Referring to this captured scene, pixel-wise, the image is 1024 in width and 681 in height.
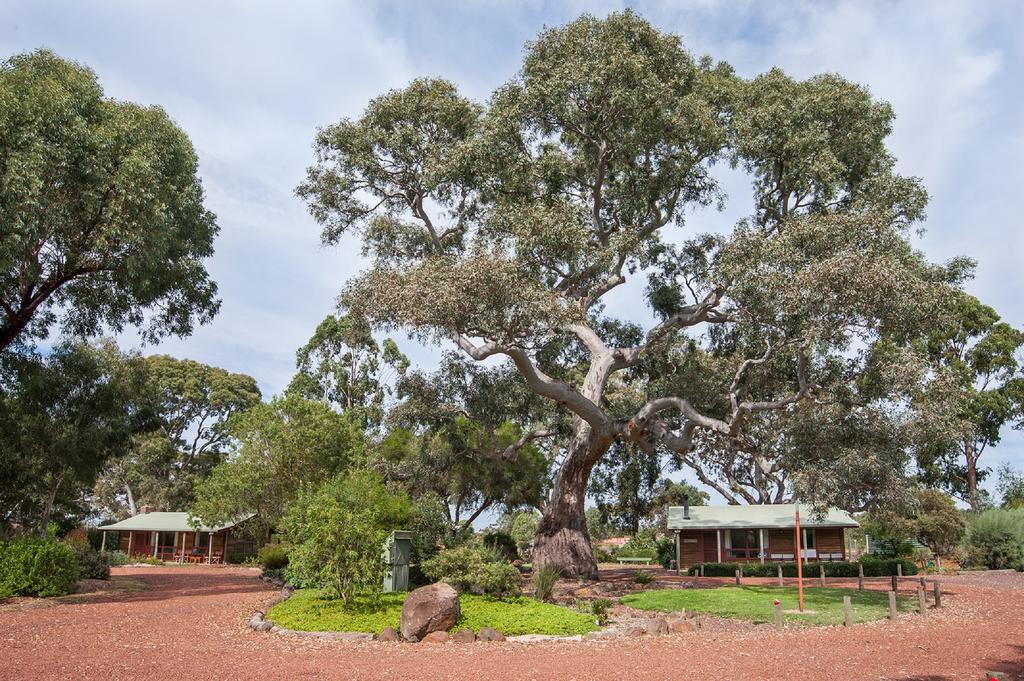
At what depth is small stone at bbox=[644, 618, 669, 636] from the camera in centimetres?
A: 1284

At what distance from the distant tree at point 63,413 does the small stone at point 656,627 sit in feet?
64.7

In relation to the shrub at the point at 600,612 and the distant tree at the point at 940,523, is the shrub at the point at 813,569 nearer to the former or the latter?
the distant tree at the point at 940,523

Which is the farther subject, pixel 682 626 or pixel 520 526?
pixel 520 526

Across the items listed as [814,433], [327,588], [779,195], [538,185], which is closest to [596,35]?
[538,185]

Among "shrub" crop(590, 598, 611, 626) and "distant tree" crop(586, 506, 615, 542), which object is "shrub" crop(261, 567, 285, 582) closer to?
"shrub" crop(590, 598, 611, 626)

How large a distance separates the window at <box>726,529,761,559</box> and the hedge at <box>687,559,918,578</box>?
125 inches

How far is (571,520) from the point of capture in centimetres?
2378

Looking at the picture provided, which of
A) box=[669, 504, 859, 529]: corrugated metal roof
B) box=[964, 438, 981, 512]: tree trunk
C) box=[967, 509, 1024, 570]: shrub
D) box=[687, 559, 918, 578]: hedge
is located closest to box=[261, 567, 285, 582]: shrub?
box=[687, 559, 918, 578]: hedge

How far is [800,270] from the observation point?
18266mm

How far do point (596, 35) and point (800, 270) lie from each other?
30.7 feet

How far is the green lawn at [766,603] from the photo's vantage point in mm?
15383

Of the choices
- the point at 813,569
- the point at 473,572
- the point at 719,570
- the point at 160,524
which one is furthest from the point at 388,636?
the point at 160,524

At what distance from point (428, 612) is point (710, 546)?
2564cm

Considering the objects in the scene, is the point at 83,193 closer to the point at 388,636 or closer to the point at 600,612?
the point at 388,636
